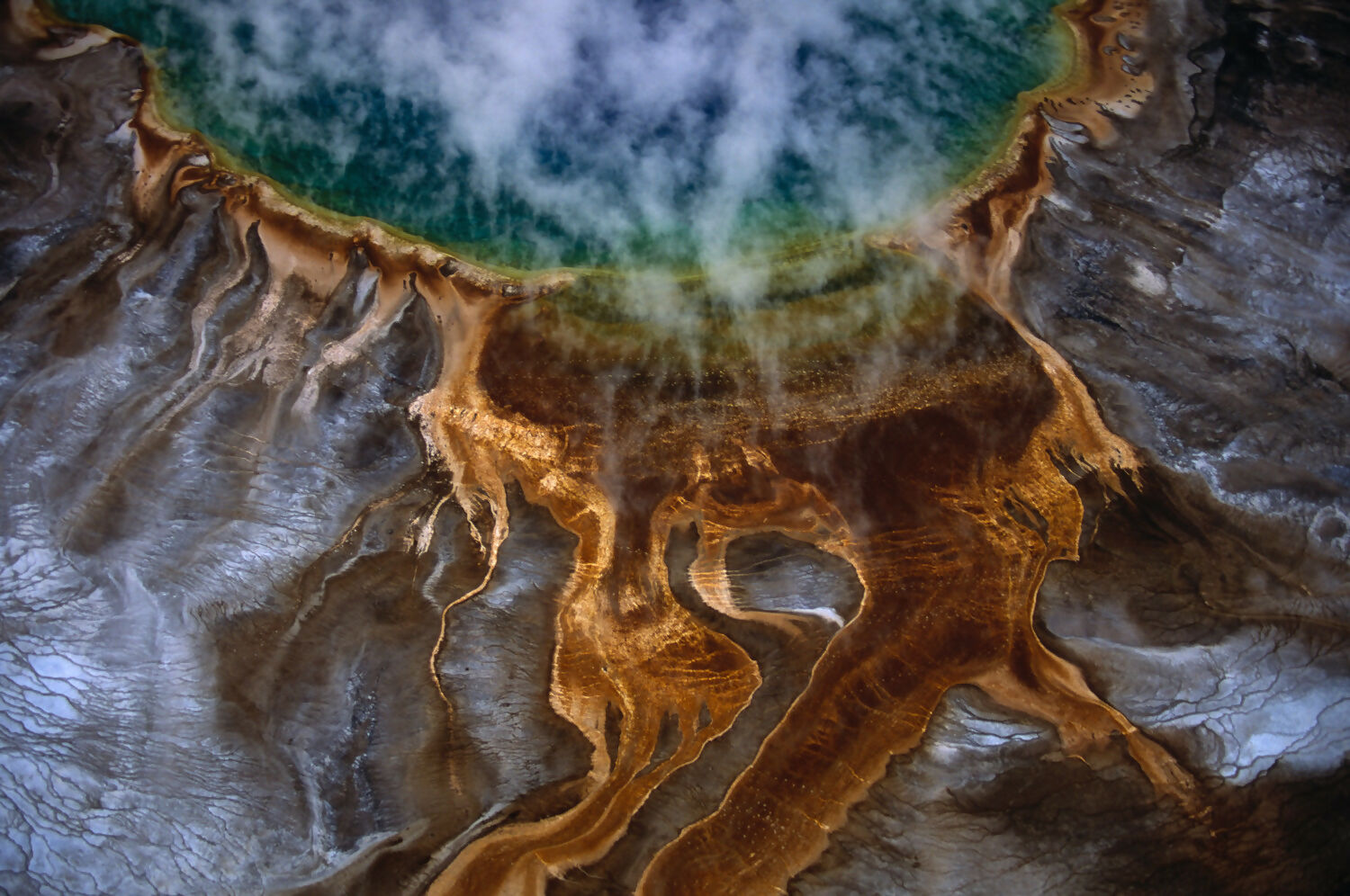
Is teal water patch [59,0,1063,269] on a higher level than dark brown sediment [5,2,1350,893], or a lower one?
higher

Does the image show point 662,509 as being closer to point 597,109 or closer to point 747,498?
point 747,498

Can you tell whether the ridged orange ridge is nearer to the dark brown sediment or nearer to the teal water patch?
the dark brown sediment

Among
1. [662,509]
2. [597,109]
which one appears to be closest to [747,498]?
[662,509]

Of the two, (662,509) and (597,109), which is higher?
(597,109)

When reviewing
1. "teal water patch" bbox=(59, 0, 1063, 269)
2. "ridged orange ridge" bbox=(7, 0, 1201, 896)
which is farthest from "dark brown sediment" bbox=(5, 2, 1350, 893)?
"teal water patch" bbox=(59, 0, 1063, 269)

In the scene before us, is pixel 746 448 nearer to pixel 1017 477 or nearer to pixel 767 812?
pixel 1017 477

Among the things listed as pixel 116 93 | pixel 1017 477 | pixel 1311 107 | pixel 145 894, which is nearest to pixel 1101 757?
pixel 1017 477
